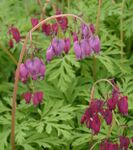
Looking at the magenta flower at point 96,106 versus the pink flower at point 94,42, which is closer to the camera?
the magenta flower at point 96,106

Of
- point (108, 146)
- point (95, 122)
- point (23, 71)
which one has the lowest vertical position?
point (108, 146)

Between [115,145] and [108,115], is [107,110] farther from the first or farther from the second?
[115,145]

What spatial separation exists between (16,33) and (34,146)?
0.81 m

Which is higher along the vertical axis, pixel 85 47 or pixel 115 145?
pixel 85 47

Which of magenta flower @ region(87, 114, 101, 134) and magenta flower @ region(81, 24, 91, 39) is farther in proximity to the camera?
magenta flower @ region(81, 24, 91, 39)

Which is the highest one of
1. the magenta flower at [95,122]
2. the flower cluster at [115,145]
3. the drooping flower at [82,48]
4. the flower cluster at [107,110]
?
the drooping flower at [82,48]

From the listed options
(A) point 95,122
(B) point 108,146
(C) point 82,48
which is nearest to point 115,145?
(B) point 108,146

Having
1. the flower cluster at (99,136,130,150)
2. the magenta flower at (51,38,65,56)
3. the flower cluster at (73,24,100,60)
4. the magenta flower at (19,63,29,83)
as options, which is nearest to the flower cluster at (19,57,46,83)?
the magenta flower at (19,63,29,83)

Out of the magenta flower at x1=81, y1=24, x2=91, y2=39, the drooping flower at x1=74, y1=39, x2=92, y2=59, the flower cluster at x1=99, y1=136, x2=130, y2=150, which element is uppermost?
the magenta flower at x1=81, y1=24, x2=91, y2=39

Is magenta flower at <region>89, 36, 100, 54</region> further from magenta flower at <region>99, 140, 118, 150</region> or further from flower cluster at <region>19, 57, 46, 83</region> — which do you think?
magenta flower at <region>99, 140, 118, 150</region>

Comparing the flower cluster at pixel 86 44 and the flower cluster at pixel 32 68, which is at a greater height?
the flower cluster at pixel 86 44

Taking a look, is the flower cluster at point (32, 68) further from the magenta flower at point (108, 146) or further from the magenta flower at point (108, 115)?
the magenta flower at point (108, 146)

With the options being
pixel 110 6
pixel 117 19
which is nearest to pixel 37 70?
pixel 110 6

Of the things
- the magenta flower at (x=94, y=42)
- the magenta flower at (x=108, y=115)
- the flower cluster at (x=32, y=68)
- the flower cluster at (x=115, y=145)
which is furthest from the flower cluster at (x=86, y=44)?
the flower cluster at (x=115, y=145)
